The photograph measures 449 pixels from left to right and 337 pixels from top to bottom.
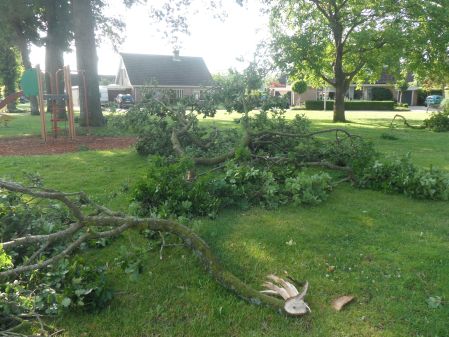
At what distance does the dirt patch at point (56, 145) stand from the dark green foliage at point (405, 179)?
6616mm

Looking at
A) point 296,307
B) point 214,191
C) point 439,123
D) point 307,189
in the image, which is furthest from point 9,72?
point 296,307

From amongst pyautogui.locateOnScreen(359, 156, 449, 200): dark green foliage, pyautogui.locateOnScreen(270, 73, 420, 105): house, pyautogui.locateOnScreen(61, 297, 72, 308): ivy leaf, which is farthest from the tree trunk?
pyautogui.locateOnScreen(270, 73, 420, 105): house

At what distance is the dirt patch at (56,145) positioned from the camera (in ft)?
32.0

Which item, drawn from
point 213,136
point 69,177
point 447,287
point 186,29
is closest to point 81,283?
point 447,287

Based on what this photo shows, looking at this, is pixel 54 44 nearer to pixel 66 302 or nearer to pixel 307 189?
pixel 307 189

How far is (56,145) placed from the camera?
423 inches

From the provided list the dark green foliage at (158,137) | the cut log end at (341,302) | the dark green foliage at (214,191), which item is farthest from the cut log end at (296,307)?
the dark green foliage at (158,137)

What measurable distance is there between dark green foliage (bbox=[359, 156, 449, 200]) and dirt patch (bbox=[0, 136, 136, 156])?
21.7ft

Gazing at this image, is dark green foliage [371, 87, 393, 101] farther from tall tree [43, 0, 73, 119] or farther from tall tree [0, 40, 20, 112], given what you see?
tall tree [0, 40, 20, 112]

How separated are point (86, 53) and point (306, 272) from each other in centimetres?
1346

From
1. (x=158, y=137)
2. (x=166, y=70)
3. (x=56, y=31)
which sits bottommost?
(x=158, y=137)

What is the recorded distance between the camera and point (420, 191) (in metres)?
5.30

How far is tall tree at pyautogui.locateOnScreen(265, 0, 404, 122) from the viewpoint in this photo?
56.5ft

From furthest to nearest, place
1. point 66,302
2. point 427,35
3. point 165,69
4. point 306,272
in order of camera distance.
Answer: point 165,69
point 427,35
point 306,272
point 66,302
